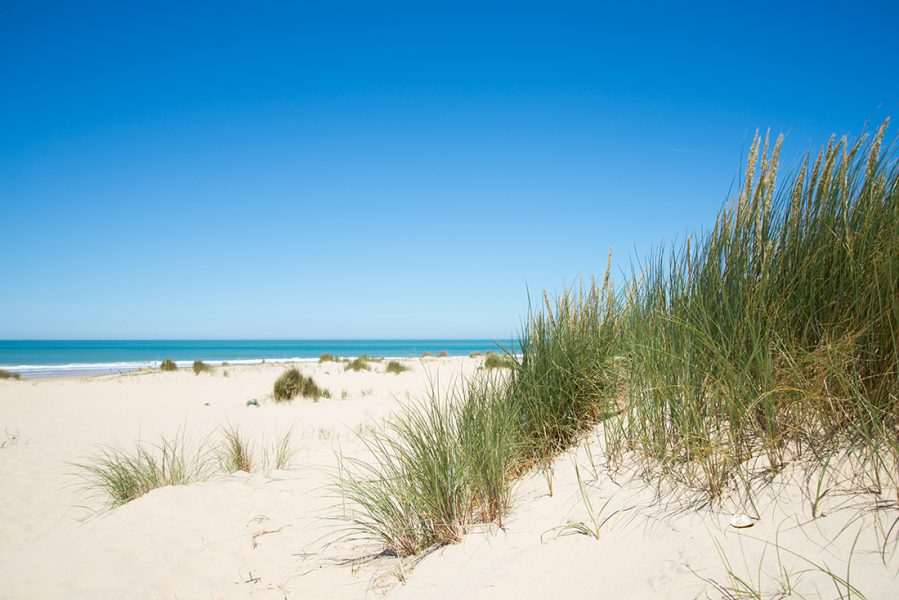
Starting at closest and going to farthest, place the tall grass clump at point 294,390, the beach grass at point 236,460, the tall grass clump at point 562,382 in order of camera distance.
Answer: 1. the tall grass clump at point 562,382
2. the beach grass at point 236,460
3. the tall grass clump at point 294,390

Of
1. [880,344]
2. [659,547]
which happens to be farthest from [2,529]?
[880,344]

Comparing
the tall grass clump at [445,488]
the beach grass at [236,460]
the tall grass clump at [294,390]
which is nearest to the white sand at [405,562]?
the tall grass clump at [445,488]

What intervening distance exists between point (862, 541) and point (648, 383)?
115 centimetres

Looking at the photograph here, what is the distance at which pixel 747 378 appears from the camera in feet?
6.72

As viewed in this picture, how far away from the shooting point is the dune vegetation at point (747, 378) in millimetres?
1852

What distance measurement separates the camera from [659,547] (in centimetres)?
185

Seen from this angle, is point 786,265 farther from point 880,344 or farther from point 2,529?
point 2,529

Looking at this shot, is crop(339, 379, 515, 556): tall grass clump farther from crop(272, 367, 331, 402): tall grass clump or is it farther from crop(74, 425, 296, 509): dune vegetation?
crop(272, 367, 331, 402): tall grass clump

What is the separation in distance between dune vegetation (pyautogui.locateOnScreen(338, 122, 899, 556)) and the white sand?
159 millimetres

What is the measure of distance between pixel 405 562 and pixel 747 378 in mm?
1933

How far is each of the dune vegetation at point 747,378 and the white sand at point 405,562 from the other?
0.16 metres

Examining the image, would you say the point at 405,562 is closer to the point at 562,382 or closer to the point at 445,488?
the point at 445,488

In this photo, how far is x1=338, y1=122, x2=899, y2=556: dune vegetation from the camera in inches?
72.9

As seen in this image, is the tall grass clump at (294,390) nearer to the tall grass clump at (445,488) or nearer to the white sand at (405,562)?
the white sand at (405,562)
